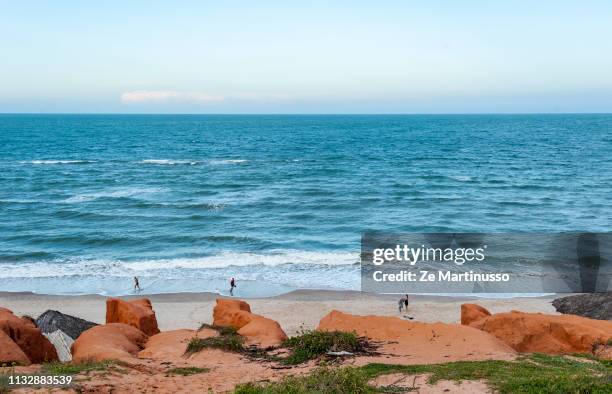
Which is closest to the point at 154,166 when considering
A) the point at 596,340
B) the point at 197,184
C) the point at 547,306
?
the point at 197,184

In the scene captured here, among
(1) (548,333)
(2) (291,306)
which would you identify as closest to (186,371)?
(1) (548,333)

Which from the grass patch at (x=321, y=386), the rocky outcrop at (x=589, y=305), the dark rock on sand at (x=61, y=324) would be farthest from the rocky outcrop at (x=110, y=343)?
the rocky outcrop at (x=589, y=305)

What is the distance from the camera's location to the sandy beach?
1017 inches

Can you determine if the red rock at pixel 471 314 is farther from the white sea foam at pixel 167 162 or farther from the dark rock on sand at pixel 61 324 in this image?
the white sea foam at pixel 167 162

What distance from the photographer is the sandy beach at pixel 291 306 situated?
25.8 m

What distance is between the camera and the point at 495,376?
13000 mm

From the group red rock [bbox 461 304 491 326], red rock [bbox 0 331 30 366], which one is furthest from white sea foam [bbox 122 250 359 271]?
red rock [bbox 0 331 30 366]

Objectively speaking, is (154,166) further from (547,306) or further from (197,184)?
(547,306)

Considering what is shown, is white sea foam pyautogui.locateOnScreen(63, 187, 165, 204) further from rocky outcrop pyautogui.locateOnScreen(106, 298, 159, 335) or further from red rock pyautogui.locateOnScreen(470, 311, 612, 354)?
red rock pyautogui.locateOnScreen(470, 311, 612, 354)

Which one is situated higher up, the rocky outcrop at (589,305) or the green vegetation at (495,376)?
the green vegetation at (495,376)

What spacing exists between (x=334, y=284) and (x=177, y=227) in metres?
15.6

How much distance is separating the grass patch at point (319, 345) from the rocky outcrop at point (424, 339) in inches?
37.8

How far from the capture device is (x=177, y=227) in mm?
42375

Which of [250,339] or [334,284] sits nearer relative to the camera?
[250,339]
